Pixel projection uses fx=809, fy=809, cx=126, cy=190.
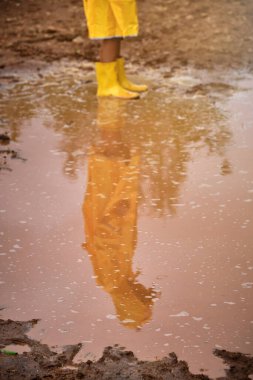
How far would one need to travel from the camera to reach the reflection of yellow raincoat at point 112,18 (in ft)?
16.2

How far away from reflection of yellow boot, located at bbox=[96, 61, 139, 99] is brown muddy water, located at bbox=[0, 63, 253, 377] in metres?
0.09

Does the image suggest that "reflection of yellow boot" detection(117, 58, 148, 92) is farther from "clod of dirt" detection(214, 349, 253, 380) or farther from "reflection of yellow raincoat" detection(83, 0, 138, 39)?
"clod of dirt" detection(214, 349, 253, 380)

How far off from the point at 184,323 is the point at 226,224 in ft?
2.62

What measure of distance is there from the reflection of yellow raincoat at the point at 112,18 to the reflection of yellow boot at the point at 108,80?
0.20 m

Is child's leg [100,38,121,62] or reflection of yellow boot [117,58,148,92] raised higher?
child's leg [100,38,121,62]

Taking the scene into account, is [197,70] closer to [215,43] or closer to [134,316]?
[215,43]

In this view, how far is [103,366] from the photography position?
7.38 feet

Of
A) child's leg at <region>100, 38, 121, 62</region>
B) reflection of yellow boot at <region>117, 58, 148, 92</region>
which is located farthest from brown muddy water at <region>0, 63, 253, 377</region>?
child's leg at <region>100, 38, 121, 62</region>

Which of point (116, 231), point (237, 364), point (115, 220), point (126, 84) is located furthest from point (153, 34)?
point (237, 364)

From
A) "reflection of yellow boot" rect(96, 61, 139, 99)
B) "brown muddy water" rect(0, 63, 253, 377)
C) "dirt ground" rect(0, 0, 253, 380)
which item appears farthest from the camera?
"dirt ground" rect(0, 0, 253, 380)

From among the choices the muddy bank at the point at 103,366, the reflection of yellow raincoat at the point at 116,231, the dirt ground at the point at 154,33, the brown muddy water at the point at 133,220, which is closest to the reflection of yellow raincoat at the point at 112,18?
the brown muddy water at the point at 133,220

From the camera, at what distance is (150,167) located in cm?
384

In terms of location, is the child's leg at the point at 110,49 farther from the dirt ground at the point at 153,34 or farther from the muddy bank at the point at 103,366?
the muddy bank at the point at 103,366

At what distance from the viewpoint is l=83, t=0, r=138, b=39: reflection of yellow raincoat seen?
4.95m
